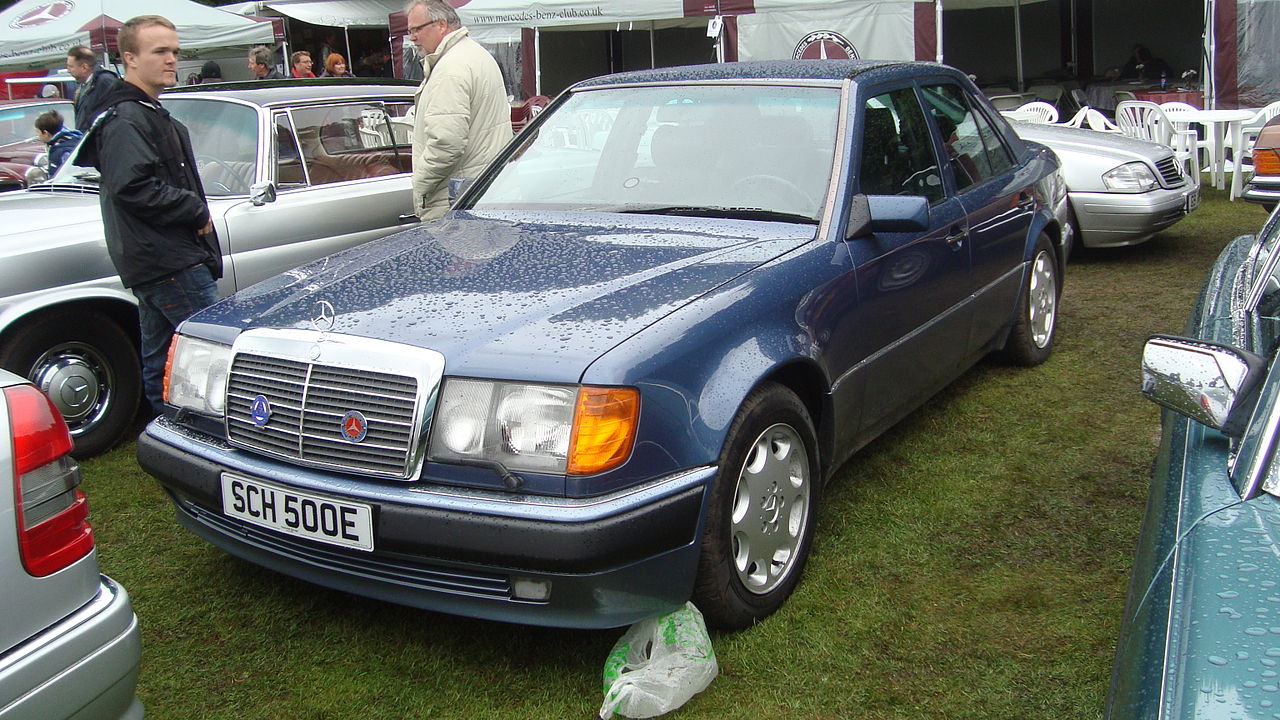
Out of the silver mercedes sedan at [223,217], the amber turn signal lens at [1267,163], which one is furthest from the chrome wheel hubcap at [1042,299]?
the silver mercedes sedan at [223,217]

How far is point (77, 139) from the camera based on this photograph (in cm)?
607

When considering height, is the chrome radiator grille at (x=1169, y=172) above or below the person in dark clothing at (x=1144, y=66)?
below

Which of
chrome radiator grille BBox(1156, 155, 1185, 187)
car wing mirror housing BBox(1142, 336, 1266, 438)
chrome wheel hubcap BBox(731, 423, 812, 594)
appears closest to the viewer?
car wing mirror housing BBox(1142, 336, 1266, 438)

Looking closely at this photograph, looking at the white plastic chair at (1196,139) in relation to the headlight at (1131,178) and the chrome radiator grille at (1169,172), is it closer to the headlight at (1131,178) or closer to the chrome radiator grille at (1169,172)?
the chrome radiator grille at (1169,172)

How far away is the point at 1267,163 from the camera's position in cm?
589

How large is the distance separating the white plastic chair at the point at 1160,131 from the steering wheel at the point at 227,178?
794 cm

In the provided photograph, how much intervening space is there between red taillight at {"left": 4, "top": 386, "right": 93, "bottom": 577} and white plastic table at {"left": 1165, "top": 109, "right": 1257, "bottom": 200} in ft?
33.1

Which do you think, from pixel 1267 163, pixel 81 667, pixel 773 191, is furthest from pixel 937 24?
pixel 81 667

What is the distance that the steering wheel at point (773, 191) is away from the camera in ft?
11.2

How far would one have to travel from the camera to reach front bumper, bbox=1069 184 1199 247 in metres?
7.06

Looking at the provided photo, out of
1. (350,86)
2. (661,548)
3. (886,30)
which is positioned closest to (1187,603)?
(661,548)

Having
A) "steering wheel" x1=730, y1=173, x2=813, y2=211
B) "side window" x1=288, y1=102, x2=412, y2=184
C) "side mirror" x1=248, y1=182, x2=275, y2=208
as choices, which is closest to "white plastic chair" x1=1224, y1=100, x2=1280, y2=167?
"side window" x1=288, y1=102, x2=412, y2=184

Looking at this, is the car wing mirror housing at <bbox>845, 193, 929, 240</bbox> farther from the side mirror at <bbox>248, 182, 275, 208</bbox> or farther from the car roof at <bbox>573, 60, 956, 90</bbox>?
the side mirror at <bbox>248, 182, 275, 208</bbox>

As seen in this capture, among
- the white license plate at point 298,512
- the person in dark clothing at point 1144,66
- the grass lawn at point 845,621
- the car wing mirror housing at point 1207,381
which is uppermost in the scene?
the person in dark clothing at point 1144,66
